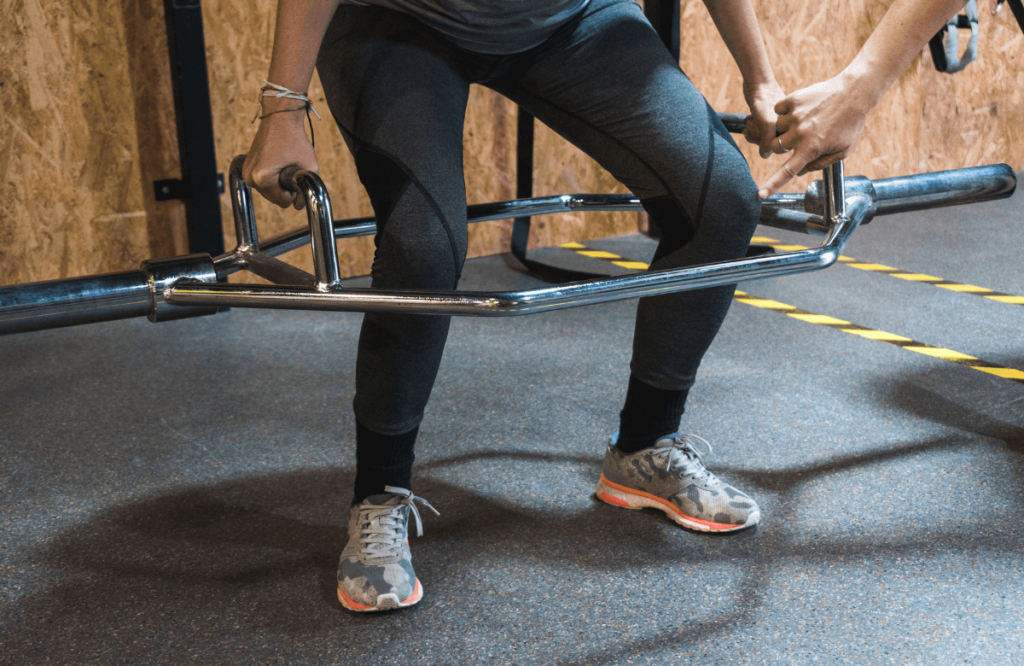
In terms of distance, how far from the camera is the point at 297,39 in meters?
0.98

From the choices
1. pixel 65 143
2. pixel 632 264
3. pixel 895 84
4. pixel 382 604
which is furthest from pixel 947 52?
pixel 382 604

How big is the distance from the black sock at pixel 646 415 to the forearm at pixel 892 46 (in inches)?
19.9

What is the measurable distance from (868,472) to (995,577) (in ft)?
1.07

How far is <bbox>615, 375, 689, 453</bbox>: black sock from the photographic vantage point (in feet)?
4.38

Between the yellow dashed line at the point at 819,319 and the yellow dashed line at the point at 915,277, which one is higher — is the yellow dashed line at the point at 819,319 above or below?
below

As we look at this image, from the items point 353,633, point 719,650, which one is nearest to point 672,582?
point 719,650

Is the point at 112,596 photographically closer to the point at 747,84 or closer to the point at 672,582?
the point at 672,582

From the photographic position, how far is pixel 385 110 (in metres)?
1.03

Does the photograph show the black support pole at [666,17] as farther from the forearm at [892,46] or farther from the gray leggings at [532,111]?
the forearm at [892,46]

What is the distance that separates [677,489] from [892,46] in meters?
0.68

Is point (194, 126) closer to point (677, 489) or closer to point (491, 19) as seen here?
point (491, 19)

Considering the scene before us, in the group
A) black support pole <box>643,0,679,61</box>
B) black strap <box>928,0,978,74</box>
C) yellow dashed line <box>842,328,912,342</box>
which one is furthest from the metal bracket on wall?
black strap <box>928,0,978,74</box>

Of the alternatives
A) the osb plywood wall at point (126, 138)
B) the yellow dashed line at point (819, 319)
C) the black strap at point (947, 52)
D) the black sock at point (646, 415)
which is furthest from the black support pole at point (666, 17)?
the black sock at point (646, 415)

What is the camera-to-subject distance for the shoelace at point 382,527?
120 centimetres
